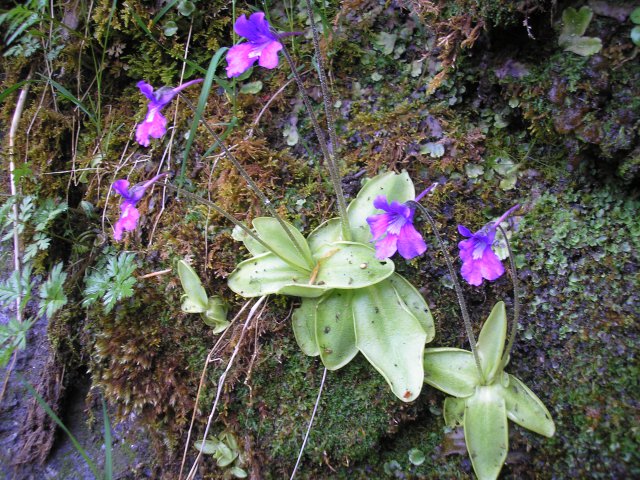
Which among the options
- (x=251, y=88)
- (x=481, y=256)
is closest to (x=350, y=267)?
(x=481, y=256)

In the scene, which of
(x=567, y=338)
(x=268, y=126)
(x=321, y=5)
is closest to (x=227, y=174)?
(x=268, y=126)

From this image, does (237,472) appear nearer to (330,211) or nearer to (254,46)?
(330,211)

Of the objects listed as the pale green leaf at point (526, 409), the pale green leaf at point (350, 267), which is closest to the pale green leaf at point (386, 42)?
the pale green leaf at point (350, 267)

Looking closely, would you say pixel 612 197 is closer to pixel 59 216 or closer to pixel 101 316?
pixel 101 316

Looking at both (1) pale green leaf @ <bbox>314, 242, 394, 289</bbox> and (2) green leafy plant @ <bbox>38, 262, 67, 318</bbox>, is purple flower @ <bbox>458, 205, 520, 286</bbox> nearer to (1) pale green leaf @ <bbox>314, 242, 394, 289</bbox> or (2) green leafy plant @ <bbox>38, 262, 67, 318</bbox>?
(1) pale green leaf @ <bbox>314, 242, 394, 289</bbox>

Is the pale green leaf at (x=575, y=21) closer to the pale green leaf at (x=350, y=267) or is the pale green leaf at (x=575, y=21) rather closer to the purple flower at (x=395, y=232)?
the purple flower at (x=395, y=232)
